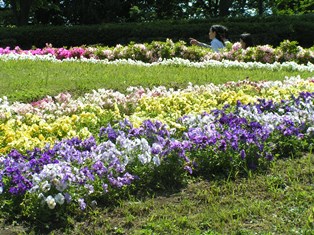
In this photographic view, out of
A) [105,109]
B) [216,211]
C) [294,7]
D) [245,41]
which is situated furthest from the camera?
[294,7]

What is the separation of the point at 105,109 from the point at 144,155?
270 centimetres

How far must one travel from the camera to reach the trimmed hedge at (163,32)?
19750 millimetres

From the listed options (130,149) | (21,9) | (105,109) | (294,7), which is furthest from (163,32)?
(130,149)

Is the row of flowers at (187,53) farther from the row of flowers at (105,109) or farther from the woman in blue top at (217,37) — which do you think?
the row of flowers at (105,109)

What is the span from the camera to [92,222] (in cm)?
387

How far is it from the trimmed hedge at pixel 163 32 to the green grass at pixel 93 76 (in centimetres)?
900

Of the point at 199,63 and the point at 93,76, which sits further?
the point at 199,63

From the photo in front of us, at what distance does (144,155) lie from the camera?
442 cm

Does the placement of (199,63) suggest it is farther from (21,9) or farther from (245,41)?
(21,9)

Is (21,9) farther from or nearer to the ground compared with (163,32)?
farther from the ground

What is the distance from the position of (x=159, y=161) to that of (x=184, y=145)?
0.37m

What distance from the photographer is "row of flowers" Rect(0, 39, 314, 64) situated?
Result: 1235 centimetres

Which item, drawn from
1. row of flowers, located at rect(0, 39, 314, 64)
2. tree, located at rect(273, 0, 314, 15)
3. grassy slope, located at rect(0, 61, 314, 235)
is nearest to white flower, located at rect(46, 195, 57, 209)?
grassy slope, located at rect(0, 61, 314, 235)

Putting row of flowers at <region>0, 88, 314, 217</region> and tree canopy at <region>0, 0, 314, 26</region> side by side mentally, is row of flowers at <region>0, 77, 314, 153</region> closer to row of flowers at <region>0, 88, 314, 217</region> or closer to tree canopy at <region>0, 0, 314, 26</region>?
row of flowers at <region>0, 88, 314, 217</region>
